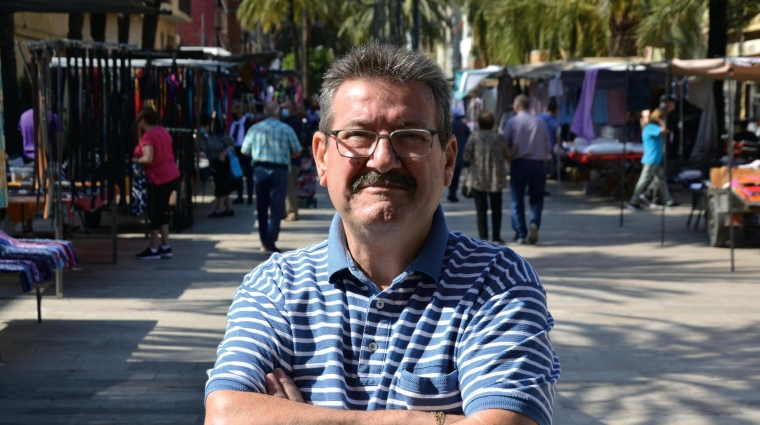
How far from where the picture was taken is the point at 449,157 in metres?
2.91

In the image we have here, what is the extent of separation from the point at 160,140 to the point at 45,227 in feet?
12.3

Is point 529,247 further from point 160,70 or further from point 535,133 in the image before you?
point 160,70

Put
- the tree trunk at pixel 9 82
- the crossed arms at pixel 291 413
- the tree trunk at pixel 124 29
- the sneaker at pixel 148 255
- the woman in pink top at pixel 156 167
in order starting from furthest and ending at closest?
the tree trunk at pixel 124 29 < the tree trunk at pixel 9 82 < the sneaker at pixel 148 255 < the woman in pink top at pixel 156 167 < the crossed arms at pixel 291 413

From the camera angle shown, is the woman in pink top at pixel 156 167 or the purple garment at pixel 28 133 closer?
the woman in pink top at pixel 156 167

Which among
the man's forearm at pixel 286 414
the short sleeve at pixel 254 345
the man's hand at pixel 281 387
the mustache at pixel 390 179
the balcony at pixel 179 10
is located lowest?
the man's forearm at pixel 286 414

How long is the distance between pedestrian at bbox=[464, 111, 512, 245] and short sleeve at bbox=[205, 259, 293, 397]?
11284 mm

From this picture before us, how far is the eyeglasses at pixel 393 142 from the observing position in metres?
2.62

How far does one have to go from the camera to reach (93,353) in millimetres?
7781

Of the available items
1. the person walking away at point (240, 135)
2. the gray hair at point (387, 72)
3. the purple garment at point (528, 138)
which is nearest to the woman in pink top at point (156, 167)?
the purple garment at point (528, 138)

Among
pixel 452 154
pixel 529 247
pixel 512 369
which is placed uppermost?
pixel 452 154

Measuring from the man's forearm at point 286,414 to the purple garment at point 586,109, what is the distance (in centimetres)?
1881

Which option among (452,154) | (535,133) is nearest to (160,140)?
(535,133)

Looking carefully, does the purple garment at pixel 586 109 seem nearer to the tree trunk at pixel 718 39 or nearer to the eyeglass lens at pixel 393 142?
the tree trunk at pixel 718 39

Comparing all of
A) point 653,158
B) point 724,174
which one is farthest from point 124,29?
point 724,174
